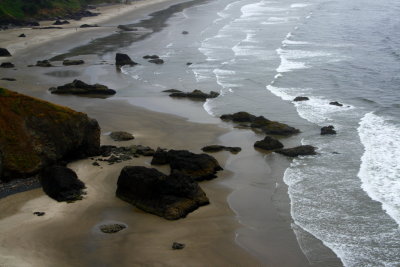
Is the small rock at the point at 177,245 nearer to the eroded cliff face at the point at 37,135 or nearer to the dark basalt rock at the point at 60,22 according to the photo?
the eroded cliff face at the point at 37,135

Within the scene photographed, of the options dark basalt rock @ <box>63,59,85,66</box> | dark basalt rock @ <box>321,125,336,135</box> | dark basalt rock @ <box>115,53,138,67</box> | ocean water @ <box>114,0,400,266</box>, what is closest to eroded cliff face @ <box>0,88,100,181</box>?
ocean water @ <box>114,0,400,266</box>

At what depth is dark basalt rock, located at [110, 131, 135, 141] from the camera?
77.6 feet

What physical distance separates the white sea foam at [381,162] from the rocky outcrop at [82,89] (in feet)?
50.8

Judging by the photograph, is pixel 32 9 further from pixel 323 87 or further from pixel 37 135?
pixel 37 135

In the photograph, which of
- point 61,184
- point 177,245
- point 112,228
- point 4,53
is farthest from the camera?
point 4,53

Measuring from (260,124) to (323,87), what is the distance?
11.2 metres

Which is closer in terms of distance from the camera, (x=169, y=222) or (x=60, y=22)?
(x=169, y=222)

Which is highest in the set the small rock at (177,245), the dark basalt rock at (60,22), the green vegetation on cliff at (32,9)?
the small rock at (177,245)

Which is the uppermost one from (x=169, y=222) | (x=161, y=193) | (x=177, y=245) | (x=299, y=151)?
(x=161, y=193)

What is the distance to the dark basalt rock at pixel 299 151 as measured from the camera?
2236 centimetres

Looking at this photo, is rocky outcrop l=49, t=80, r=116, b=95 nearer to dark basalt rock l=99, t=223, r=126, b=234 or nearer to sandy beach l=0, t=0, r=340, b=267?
sandy beach l=0, t=0, r=340, b=267

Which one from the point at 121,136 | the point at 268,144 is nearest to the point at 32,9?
the point at 121,136

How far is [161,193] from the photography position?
16.4 metres

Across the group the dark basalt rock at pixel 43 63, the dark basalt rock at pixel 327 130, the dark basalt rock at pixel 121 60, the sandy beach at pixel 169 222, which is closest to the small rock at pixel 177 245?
the sandy beach at pixel 169 222
